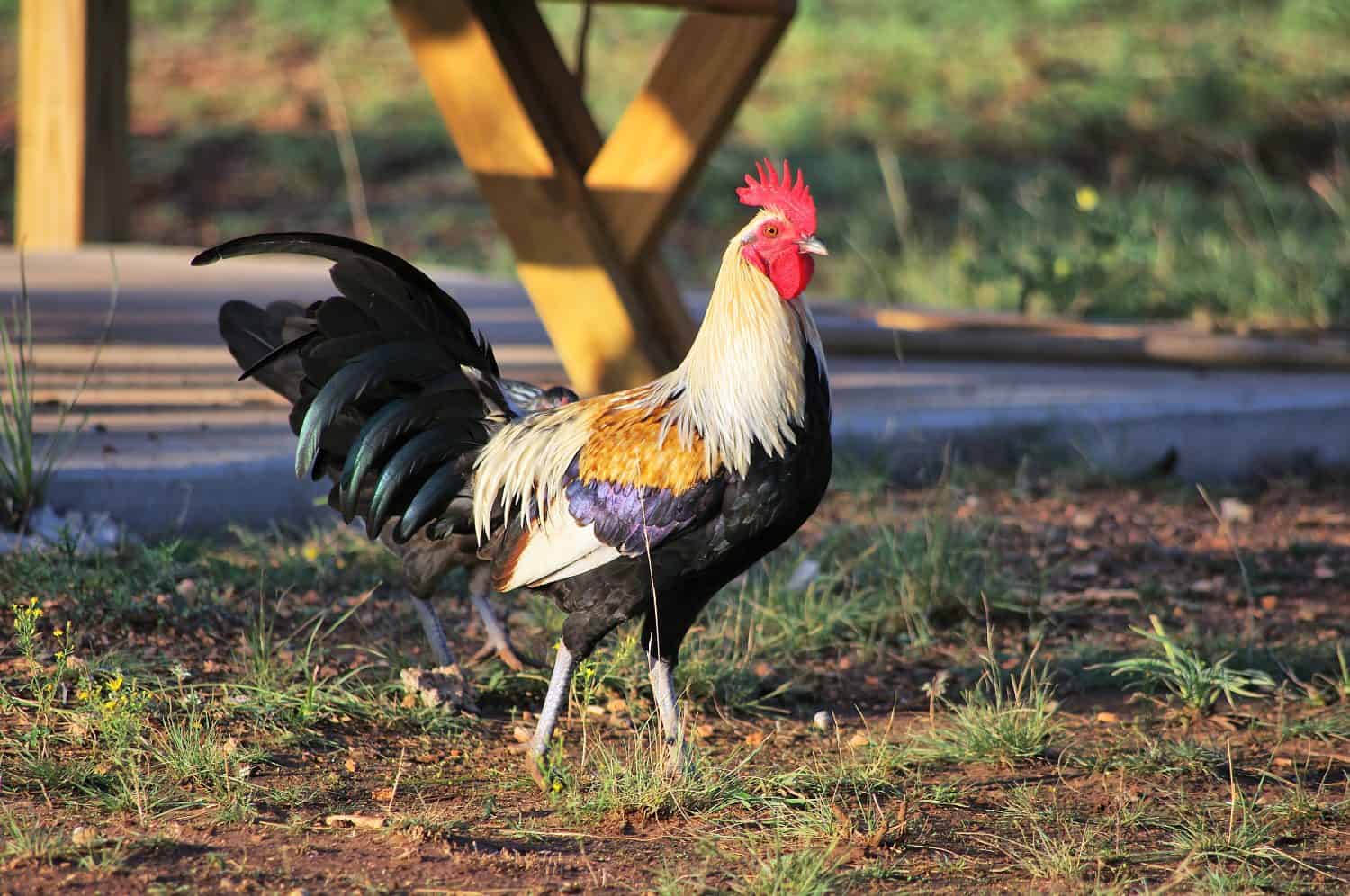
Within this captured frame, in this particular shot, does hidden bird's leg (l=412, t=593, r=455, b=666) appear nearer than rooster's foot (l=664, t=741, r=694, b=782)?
No

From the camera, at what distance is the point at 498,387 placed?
4.08 meters

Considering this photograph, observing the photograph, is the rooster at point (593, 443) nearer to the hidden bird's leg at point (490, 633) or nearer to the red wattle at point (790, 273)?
the red wattle at point (790, 273)

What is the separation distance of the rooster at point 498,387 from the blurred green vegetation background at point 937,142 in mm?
4435

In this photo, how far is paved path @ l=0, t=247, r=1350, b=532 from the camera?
5223 millimetres

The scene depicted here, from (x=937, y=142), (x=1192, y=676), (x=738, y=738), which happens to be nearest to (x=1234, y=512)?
(x=1192, y=676)

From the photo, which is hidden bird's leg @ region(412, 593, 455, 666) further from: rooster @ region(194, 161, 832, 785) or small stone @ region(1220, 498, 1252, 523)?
small stone @ region(1220, 498, 1252, 523)

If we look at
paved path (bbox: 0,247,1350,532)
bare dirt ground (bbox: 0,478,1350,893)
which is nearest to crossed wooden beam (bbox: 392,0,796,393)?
paved path (bbox: 0,247,1350,532)

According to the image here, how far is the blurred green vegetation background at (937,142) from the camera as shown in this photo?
374 inches

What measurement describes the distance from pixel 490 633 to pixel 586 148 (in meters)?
2.40

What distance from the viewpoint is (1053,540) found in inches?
221

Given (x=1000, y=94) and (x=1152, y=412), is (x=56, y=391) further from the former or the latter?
(x=1000, y=94)

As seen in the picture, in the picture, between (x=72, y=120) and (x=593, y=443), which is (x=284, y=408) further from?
(x=72, y=120)

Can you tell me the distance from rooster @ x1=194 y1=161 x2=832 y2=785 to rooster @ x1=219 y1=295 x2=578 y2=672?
11cm

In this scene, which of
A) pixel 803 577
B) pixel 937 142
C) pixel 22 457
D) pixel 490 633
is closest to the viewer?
pixel 490 633
